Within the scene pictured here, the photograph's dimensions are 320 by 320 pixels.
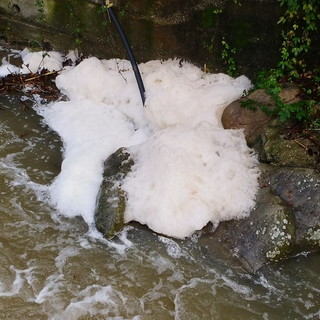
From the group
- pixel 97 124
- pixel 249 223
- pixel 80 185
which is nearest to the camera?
pixel 249 223

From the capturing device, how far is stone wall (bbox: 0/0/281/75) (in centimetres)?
613

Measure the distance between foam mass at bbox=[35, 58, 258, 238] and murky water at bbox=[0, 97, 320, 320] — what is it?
28 cm

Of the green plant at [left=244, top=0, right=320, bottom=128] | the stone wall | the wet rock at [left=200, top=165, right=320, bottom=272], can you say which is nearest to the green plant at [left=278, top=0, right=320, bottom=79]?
the green plant at [left=244, top=0, right=320, bottom=128]

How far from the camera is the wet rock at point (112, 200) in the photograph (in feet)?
16.3

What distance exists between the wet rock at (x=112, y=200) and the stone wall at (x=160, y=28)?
222cm

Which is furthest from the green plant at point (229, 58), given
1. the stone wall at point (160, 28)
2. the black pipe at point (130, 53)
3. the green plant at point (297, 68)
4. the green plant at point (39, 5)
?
the green plant at point (39, 5)

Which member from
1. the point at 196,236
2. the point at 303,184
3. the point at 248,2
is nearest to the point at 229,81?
the point at 248,2

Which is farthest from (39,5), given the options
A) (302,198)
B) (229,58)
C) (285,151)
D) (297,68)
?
(302,198)

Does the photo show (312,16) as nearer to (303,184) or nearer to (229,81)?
(229,81)

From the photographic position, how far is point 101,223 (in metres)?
4.99

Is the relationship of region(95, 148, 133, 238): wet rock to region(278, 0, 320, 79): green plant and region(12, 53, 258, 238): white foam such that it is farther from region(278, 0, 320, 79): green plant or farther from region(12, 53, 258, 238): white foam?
region(278, 0, 320, 79): green plant

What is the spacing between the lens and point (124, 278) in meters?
4.50

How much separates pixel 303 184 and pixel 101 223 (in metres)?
2.35

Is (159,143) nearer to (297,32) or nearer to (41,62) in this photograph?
(297,32)
